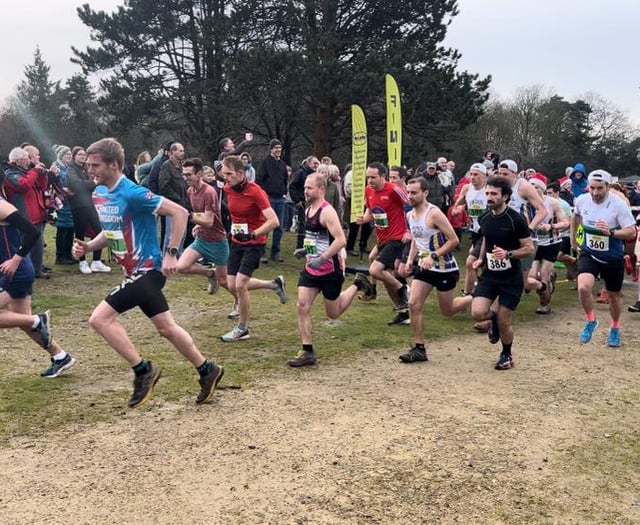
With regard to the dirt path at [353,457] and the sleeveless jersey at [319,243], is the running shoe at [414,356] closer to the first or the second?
the dirt path at [353,457]

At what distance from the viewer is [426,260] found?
636 cm

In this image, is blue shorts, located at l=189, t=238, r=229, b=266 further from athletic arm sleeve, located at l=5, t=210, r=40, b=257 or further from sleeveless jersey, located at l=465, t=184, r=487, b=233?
sleeveless jersey, located at l=465, t=184, r=487, b=233

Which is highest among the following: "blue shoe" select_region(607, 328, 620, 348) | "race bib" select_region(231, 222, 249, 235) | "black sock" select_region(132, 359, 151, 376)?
"race bib" select_region(231, 222, 249, 235)

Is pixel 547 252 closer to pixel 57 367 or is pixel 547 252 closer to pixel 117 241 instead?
pixel 117 241

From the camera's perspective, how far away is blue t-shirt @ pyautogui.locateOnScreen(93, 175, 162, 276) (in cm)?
457

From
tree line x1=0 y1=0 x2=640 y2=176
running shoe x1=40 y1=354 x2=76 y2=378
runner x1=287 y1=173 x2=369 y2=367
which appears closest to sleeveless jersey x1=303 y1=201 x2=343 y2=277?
Result: runner x1=287 y1=173 x2=369 y2=367

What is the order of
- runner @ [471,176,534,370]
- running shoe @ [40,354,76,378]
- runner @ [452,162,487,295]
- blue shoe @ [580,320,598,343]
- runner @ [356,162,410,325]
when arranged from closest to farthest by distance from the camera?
running shoe @ [40,354,76,378]
runner @ [471,176,534,370]
blue shoe @ [580,320,598,343]
runner @ [356,162,410,325]
runner @ [452,162,487,295]

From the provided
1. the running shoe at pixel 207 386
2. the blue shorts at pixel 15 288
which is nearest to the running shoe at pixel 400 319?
the running shoe at pixel 207 386

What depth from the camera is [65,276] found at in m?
10.3

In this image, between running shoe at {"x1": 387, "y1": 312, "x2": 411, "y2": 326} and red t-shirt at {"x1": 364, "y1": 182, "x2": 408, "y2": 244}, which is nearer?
red t-shirt at {"x1": 364, "y1": 182, "x2": 408, "y2": 244}

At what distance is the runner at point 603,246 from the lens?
7.07 m

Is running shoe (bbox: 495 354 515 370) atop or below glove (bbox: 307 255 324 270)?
below

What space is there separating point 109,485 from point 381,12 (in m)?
20.4

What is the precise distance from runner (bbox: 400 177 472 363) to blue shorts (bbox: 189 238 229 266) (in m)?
2.36
